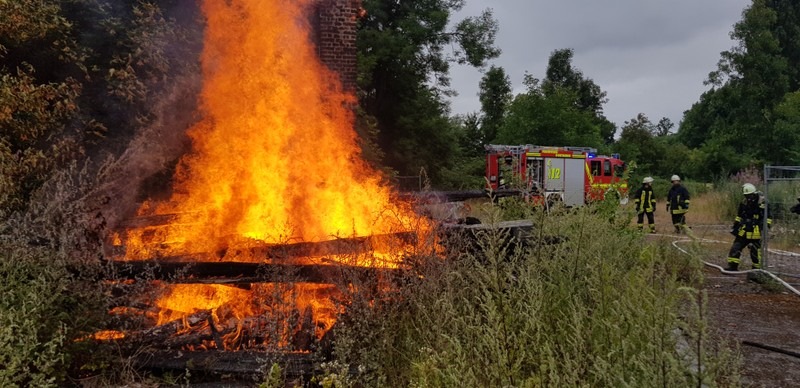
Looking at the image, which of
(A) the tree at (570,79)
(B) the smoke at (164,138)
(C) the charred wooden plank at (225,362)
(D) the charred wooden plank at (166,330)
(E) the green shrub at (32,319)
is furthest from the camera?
(A) the tree at (570,79)

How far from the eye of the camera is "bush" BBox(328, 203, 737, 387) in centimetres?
277

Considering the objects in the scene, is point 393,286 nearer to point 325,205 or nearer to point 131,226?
point 325,205

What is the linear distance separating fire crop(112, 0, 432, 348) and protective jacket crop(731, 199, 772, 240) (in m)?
6.43

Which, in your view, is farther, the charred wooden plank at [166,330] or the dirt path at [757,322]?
the dirt path at [757,322]

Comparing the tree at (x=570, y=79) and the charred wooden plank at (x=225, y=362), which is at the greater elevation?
the tree at (x=570, y=79)

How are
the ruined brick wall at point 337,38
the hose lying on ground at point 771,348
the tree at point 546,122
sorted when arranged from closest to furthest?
the hose lying on ground at point 771,348 < the ruined brick wall at point 337,38 < the tree at point 546,122

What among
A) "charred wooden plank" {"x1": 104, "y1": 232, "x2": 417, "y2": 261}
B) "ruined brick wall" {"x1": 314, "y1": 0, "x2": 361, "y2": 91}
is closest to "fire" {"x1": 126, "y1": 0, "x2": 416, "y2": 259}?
"charred wooden plank" {"x1": 104, "y1": 232, "x2": 417, "y2": 261}

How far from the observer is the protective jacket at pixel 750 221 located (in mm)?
9414

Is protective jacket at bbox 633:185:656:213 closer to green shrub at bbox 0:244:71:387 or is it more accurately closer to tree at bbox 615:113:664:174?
green shrub at bbox 0:244:71:387

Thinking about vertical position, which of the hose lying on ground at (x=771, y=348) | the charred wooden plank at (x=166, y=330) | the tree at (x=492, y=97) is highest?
the tree at (x=492, y=97)

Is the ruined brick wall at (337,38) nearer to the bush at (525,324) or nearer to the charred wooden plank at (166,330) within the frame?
the bush at (525,324)

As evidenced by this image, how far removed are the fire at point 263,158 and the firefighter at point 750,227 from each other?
6437 millimetres

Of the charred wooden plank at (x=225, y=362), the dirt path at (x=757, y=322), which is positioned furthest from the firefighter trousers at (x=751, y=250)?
the charred wooden plank at (x=225, y=362)

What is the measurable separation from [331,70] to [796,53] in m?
38.7
